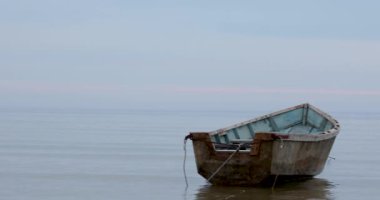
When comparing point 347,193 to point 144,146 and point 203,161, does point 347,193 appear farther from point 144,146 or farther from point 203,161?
point 144,146

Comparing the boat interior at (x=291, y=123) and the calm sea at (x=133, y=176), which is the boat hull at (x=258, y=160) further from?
the boat interior at (x=291, y=123)

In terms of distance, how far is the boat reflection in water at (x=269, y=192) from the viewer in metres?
16.6

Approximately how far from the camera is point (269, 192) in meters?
17.1

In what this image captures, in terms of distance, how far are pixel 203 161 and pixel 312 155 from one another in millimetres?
2688

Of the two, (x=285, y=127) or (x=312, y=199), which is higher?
(x=285, y=127)

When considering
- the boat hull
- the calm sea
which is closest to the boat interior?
the calm sea

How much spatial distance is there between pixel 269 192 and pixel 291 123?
16.1 ft

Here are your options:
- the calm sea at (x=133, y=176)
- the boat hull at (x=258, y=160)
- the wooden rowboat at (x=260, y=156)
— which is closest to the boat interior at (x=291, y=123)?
Answer: the calm sea at (x=133, y=176)

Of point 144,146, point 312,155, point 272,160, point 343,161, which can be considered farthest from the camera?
point 144,146

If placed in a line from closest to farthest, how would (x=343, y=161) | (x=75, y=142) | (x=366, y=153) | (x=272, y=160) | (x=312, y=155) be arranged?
(x=272, y=160) → (x=312, y=155) → (x=343, y=161) → (x=366, y=153) → (x=75, y=142)

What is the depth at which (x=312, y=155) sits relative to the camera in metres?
18.1

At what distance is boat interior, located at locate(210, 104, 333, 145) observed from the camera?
20.7 metres

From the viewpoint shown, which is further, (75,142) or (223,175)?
(75,142)

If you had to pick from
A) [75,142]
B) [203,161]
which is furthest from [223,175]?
[75,142]
